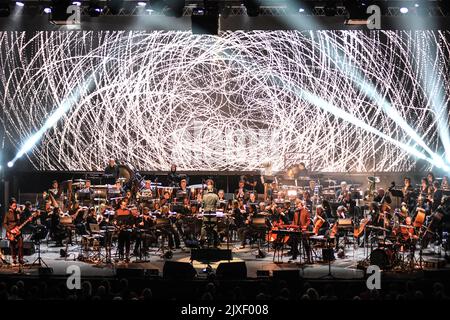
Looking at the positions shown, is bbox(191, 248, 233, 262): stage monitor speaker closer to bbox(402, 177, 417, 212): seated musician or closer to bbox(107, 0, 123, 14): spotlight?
bbox(107, 0, 123, 14): spotlight

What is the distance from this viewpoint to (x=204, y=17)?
15.0 metres

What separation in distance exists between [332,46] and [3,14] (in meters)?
9.39

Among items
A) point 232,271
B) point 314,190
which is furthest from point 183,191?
point 232,271

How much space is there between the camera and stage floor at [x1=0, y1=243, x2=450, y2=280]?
1435 centimetres

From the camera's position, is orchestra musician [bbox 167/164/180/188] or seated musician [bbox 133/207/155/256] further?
orchestra musician [bbox 167/164/180/188]

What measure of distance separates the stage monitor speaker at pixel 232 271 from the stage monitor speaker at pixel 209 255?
1.49 meters

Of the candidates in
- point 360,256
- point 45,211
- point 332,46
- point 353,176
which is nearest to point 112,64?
point 45,211

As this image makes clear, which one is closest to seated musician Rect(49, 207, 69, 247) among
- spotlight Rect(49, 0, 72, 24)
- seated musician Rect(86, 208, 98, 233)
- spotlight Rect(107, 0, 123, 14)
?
seated musician Rect(86, 208, 98, 233)

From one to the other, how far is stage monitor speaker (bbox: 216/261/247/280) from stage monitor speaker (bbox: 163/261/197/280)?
19.6 inches

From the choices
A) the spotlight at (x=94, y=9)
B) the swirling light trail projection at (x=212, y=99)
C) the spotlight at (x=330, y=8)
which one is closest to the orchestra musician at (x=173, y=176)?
the swirling light trail projection at (x=212, y=99)

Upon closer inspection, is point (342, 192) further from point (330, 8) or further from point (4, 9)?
point (4, 9)

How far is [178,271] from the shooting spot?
12234 mm

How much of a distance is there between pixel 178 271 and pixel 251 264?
144 inches

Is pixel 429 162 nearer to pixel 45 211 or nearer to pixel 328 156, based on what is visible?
pixel 328 156
